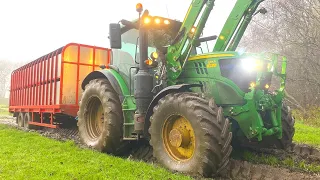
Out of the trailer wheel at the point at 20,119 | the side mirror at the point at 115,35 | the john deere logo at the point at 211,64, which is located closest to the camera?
the john deere logo at the point at 211,64

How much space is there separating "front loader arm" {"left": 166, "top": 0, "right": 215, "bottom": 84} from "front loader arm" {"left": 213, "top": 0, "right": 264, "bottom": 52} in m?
0.64

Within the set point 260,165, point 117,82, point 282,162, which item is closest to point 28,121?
point 117,82

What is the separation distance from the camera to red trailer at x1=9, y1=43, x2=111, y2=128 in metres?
9.14

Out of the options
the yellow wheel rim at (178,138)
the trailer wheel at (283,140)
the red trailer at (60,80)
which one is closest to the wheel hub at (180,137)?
the yellow wheel rim at (178,138)

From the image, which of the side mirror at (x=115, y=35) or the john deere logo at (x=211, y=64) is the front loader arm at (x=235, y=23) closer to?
the john deere logo at (x=211, y=64)

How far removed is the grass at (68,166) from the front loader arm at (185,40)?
68.1 inches

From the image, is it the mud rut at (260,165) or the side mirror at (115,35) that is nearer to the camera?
the mud rut at (260,165)

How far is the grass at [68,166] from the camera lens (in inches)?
173

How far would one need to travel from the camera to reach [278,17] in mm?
17047

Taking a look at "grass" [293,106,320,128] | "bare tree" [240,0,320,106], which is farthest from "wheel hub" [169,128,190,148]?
"bare tree" [240,0,320,106]

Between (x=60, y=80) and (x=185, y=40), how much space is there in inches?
197

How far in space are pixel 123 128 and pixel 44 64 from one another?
5.85 meters

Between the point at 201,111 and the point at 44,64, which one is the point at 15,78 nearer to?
the point at 44,64

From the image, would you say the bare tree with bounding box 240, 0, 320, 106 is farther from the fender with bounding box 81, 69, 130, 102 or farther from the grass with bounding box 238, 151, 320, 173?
the fender with bounding box 81, 69, 130, 102
